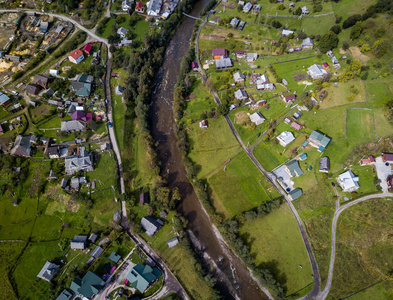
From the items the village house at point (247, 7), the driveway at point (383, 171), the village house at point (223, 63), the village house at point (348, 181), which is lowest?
the driveway at point (383, 171)

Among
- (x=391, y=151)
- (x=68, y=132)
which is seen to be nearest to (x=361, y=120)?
(x=391, y=151)

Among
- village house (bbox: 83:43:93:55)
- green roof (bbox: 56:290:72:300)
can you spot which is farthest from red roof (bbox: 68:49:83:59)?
green roof (bbox: 56:290:72:300)

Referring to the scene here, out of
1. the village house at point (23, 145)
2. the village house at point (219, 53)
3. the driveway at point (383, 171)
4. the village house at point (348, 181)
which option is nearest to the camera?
the village house at point (348, 181)

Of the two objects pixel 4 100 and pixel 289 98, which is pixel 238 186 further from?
pixel 4 100

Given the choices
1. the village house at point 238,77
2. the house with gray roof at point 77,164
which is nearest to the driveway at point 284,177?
the village house at point 238,77

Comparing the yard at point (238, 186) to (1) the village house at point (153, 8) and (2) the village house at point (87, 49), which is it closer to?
(2) the village house at point (87, 49)

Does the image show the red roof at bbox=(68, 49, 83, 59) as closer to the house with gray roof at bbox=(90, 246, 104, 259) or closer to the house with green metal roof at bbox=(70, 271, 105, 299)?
the house with gray roof at bbox=(90, 246, 104, 259)
